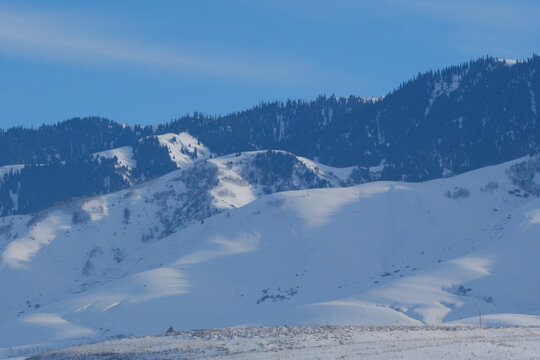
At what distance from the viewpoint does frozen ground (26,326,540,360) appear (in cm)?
6231

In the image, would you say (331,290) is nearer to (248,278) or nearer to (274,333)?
(248,278)

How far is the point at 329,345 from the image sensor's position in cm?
6512

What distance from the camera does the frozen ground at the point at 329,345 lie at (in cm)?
6231

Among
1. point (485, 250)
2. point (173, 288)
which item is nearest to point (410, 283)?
point (485, 250)

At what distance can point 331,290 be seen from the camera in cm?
18162

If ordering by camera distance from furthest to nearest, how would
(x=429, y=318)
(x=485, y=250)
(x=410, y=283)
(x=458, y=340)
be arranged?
1. (x=485, y=250)
2. (x=410, y=283)
3. (x=429, y=318)
4. (x=458, y=340)

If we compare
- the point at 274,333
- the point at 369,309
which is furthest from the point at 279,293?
the point at 274,333

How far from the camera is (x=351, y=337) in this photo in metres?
67.6

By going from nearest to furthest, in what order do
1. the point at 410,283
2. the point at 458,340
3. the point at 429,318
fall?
the point at 458,340 < the point at 429,318 < the point at 410,283

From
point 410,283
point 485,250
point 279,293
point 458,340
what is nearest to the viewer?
point 458,340

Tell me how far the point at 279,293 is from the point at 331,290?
11719 millimetres

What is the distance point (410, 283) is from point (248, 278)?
Result: 147 feet

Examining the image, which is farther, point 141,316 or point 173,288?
point 173,288

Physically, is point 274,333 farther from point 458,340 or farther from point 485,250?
point 485,250
